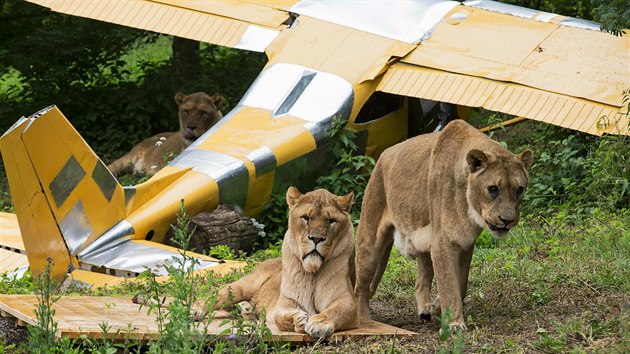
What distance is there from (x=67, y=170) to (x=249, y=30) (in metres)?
5.90

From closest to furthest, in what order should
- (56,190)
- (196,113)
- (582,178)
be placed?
(56,190)
(582,178)
(196,113)

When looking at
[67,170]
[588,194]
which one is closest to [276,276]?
[67,170]

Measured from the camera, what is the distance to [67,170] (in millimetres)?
11758

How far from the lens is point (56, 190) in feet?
38.2

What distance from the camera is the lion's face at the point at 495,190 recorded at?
8.33 m

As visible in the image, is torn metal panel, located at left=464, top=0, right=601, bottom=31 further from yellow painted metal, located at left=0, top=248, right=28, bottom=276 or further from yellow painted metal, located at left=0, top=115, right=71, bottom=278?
yellow painted metal, located at left=0, top=115, right=71, bottom=278

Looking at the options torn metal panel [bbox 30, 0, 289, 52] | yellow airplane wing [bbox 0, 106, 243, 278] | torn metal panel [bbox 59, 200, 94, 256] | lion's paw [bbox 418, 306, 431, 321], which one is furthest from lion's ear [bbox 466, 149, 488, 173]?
torn metal panel [bbox 30, 0, 289, 52]

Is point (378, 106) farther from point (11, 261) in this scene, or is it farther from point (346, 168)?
point (11, 261)

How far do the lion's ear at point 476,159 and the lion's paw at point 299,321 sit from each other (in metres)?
1.46

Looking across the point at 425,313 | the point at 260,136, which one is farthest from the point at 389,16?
the point at 425,313

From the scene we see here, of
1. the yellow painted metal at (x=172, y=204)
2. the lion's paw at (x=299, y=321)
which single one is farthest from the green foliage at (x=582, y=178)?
the lion's paw at (x=299, y=321)

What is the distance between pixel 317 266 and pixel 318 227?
0.26 m

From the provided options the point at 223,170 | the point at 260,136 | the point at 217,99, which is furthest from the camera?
the point at 217,99

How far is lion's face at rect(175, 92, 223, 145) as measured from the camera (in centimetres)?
1777
